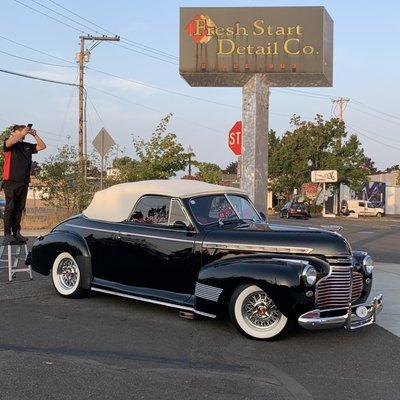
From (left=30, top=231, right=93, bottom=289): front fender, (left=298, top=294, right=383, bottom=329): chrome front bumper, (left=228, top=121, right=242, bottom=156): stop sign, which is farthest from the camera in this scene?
(left=228, top=121, right=242, bottom=156): stop sign

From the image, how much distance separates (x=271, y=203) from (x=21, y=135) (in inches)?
2437

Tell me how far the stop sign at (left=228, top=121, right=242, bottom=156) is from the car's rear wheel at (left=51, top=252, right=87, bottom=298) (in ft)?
18.7

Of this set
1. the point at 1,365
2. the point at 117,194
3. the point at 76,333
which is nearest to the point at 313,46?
the point at 117,194

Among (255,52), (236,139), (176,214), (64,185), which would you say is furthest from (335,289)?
(64,185)

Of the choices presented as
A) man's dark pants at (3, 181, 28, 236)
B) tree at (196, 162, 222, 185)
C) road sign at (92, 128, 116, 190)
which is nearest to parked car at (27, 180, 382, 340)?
man's dark pants at (3, 181, 28, 236)

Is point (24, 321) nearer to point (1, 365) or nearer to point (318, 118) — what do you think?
point (1, 365)

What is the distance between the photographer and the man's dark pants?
8.61m

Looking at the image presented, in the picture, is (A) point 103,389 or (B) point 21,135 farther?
(B) point 21,135

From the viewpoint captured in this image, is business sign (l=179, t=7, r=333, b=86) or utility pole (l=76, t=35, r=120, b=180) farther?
utility pole (l=76, t=35, r=120, b=180)

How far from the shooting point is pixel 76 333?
6113mm

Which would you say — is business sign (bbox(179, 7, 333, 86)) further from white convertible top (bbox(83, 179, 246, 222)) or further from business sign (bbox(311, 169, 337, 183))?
business sign (bbox(311, 169, 337, 183))

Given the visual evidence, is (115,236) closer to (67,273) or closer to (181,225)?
(181,225)

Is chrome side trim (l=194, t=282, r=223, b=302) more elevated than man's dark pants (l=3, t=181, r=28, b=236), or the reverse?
man's dark pants (l=3, t=181, r=28, b=236)

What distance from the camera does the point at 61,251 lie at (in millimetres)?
7938
